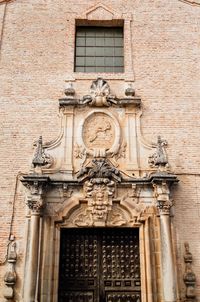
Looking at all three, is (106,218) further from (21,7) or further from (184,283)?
(21,7)

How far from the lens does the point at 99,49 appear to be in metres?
10.9

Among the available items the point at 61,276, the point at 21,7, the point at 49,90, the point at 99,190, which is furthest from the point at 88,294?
the point at 21,7

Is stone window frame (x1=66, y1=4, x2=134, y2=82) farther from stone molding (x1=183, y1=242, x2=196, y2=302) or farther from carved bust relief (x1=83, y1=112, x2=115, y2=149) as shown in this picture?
stone molding (x1=183, y1=242, x2=196, y2=302)

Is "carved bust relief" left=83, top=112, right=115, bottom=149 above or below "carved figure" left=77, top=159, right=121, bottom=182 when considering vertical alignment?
above

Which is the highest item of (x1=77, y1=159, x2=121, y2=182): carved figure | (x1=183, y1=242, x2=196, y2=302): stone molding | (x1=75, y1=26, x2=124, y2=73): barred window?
(x1=75, y1=26, x2=124, y2=73): barred window

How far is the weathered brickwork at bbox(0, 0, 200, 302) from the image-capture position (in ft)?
28.6

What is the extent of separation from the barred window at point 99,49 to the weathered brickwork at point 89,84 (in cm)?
30

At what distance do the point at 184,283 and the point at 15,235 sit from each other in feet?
11.9

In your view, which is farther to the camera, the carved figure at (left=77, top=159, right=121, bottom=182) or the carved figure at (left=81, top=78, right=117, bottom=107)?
the carved figure at (left=81, top=78, right=117, bottom=107)

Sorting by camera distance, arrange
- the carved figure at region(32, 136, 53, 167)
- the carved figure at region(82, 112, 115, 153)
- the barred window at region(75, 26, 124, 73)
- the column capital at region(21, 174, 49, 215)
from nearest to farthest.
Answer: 1. the column capital at region(21, 174, 49, 215)
2. the carved figure at region(32, 136, 53, 167)
3. the carved figure at region(82, 112, 115, 153)
4. the barred window at region(75, 26, 124, 73)

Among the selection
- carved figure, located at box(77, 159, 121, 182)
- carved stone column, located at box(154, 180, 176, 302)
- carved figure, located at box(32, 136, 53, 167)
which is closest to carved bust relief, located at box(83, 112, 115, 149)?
carved figure, located at box(77, 159, 121, 182)

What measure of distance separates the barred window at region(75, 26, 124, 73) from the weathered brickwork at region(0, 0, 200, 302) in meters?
0.30

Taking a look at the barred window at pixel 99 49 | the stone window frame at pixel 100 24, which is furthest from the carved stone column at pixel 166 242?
the barred window at pixel 99 49

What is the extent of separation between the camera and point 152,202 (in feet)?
28.5
